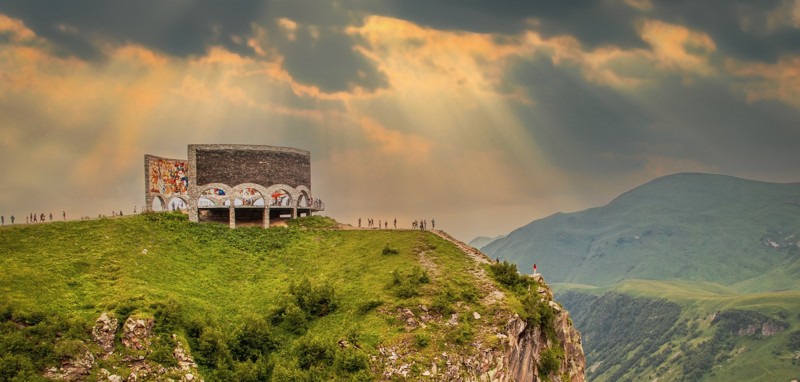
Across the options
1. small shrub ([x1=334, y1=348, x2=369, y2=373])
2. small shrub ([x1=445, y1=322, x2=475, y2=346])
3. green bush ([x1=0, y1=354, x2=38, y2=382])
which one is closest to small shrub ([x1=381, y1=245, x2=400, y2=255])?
small shrub ([x1=445, y1=322, x2=475, y2=346])

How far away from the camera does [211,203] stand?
74.0 meters

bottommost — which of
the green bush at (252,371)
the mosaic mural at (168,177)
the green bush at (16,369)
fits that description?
the green bush at (252,371)

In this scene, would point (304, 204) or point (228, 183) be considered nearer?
point (228, 183)

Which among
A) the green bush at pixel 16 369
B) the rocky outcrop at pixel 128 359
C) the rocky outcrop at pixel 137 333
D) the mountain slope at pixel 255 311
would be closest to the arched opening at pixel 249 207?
the mountain slope at pixel 255 311

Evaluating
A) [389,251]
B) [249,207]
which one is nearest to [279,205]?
[249,207]

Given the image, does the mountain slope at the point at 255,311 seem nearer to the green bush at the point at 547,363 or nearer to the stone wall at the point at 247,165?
the green bush at the point at 547,363

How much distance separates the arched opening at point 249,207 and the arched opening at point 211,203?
4.27 ft

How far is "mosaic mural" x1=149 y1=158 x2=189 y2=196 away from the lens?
73938 mm

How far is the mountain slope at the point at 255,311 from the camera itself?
45.2 metres

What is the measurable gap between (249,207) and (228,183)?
3732 millimetres

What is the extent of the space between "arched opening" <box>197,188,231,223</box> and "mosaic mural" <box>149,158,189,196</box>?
240 cm

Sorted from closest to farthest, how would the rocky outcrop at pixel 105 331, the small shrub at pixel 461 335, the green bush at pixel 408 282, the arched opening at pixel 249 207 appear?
the rocky outcrop at pixel 105 331
the small shrub at pixel 461 335
the green bush at pixel 408 282
the arched opening at pixel 249 207

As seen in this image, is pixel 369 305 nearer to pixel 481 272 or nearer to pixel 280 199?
pixel 481 272

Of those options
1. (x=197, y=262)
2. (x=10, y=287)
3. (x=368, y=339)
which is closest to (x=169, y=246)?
(x=197, y=262)
